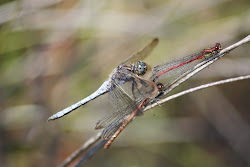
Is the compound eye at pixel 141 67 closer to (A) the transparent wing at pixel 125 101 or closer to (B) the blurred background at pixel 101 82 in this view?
(A) the transparent wing at pixel 125 101

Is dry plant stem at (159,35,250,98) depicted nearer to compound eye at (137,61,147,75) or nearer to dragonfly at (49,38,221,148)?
dragonfly at (49,38,221,148)

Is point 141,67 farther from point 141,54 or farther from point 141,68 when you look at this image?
point 141,54

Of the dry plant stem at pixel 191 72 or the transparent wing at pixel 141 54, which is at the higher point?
the transparent wing at pixel 141 54

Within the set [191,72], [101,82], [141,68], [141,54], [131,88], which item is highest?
[101,82]

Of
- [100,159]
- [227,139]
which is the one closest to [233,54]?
[227,139]

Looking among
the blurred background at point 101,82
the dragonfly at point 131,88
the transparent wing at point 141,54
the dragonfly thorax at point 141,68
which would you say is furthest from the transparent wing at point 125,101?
the blurred background at point 101,82

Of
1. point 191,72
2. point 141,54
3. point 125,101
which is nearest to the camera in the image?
point 191,72

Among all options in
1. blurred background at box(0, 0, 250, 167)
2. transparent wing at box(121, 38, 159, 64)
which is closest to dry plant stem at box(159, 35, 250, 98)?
transparent wing at box(121, 38, 159, 64)

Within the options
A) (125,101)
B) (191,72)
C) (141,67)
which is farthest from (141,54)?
(191,72)
